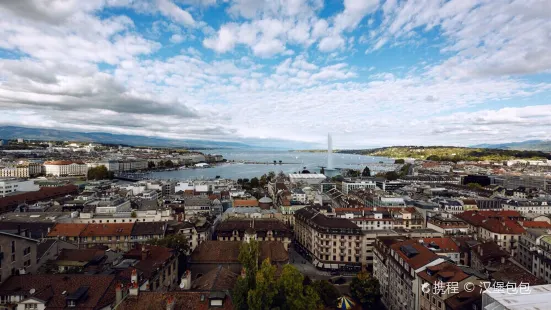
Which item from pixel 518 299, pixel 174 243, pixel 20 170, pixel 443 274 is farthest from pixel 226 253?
pixel 20 170

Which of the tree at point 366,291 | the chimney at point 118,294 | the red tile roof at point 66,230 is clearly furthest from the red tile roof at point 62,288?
the red tile roof at point 66,230

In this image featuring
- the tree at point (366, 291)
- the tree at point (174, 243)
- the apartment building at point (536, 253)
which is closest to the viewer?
the tree at point (366, 291)

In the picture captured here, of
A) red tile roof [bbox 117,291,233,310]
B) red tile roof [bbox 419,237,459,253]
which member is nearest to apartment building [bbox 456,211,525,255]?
red tile roof [bbox 419,237,459,253]

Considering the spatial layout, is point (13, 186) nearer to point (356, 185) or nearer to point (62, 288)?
point (62, 288)

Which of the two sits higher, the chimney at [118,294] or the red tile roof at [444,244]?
the chimney at [118,294]

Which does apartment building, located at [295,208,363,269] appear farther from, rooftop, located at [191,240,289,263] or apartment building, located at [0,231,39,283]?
apartment building, located at [0,231,39,283]

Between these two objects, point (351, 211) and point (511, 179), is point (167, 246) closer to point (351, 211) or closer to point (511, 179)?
point (351, 211)

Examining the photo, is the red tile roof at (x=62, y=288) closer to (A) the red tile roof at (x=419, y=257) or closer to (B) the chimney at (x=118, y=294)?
(B) the chimney at (x=118, y=294)
